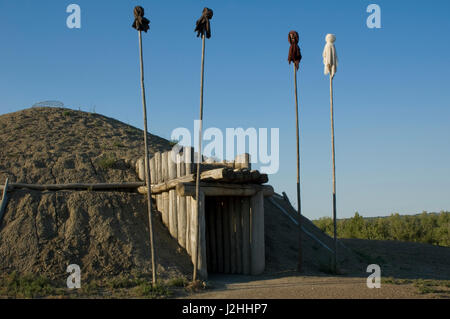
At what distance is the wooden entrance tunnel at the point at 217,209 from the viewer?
11.5 meters

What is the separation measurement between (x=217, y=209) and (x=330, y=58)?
5.36m

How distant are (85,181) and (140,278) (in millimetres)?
4681

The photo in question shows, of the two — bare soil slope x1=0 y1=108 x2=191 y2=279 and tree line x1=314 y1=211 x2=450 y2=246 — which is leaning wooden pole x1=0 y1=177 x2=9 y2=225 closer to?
bare soil slope x1=0 y1=108 x2=191 y2=279

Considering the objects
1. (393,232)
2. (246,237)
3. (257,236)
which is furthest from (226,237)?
(393,232)

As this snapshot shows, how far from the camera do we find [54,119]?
2019 centimetres

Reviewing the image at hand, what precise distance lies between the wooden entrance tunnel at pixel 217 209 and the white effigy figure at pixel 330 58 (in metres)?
3.39

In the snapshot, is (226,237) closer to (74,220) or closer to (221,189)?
(221,189)

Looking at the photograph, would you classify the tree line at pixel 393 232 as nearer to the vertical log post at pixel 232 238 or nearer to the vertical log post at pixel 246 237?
the vertical log post at pixel 232 238

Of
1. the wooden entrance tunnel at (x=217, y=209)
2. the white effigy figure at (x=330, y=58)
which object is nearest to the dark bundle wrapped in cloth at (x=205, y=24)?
the wooden entrance tunnel at (x=217, y=209)

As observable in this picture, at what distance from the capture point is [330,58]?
43.2 ft
